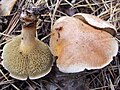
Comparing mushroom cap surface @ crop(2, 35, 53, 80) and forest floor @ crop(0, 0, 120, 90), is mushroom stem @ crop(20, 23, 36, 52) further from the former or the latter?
forest floor @ crop(0, 0, 120, 90)

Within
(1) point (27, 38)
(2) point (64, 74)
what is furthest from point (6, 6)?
(2) point (64, 74)

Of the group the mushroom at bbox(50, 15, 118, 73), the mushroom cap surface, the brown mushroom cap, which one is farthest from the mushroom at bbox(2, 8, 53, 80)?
the brown mushroom cap

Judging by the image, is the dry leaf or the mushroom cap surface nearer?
the mushroom cap surface

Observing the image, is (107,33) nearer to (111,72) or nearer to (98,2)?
(111,72)

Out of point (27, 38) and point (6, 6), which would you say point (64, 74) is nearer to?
point (27, 38)

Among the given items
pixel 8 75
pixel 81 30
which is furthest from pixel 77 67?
pixel 8 75

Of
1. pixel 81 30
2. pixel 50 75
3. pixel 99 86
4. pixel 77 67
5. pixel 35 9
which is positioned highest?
pixel 35 9

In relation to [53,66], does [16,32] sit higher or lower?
higher
